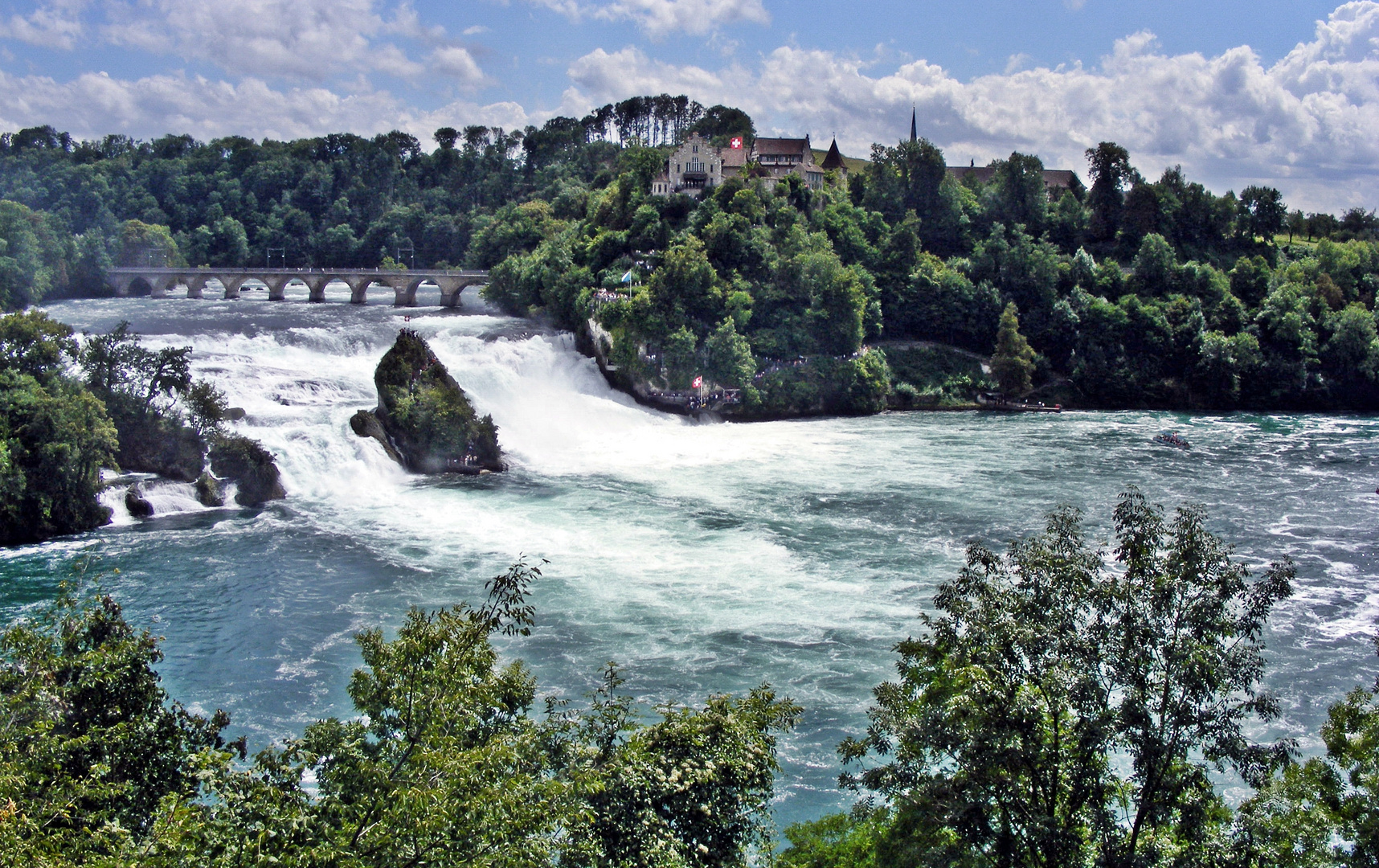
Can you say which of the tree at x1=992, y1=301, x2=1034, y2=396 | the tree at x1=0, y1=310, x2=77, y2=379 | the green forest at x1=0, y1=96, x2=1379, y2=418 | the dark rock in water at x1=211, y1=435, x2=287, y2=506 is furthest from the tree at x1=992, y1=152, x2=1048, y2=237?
the tree at x1=0, y1=310, x2=77, y2=379

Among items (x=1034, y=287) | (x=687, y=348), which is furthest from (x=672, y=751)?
(x=1034, y=287)

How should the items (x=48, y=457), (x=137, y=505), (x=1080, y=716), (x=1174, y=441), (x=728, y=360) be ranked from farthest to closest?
(x=728, y=360) < (x=1174, y=441) < (x=137, y=505) < (x=48, y=457) < (x=1080, y=716)

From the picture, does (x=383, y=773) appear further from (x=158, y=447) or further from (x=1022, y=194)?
(x=1022, y=194)

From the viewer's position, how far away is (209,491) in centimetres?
3428

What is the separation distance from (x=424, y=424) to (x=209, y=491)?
842cm

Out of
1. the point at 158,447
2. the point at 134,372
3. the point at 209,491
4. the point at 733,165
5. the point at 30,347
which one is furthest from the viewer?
the point at 733,165

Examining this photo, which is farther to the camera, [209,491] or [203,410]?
[203,410]

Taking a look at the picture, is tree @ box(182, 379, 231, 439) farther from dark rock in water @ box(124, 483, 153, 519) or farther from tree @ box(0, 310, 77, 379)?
tree @ box(0, 310, 77, 379)

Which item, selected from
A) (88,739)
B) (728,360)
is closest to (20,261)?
(728,360)

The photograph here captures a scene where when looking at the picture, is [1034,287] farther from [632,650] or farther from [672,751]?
[672,751]

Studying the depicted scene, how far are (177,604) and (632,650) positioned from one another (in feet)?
40.3

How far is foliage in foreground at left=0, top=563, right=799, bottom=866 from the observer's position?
331 inches

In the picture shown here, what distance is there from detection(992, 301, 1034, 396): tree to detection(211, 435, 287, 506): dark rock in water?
43.1 metres

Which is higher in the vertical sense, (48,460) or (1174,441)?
(48,460)
